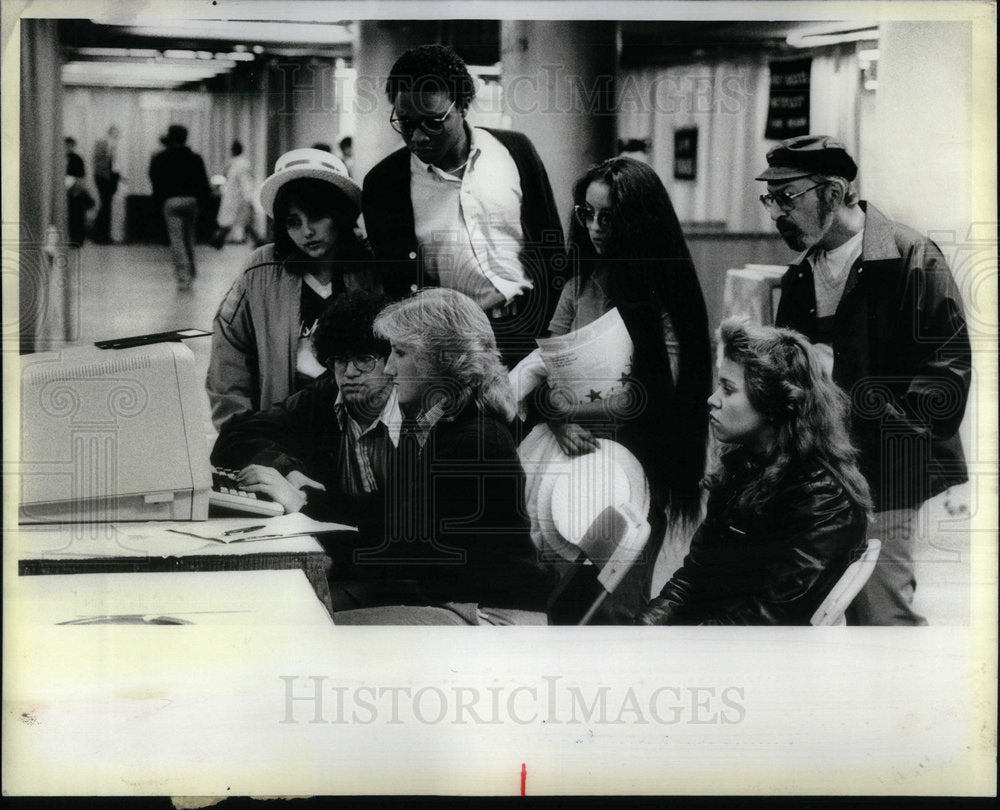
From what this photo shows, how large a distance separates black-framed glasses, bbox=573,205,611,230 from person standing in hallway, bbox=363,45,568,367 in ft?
0.21

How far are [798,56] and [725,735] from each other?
80.3 inches

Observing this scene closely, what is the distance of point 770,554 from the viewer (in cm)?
321

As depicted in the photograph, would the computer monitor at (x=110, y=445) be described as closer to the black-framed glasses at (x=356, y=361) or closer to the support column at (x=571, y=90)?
the black-framed glasses at (x=356, y=361)

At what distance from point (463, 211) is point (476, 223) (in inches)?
2.1

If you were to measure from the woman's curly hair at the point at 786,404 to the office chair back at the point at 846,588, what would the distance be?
219 mm

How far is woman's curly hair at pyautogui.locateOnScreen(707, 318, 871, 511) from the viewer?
10.5ft

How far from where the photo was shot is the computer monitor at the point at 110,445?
10.5 ft

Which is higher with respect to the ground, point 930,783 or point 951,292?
point 951,292

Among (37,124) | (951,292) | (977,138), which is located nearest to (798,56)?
(977,138)

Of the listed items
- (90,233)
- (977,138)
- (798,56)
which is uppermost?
(798,56)

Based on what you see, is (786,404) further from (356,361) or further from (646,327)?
(356,361)

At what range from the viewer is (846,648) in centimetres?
324

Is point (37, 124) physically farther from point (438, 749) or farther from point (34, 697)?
point (438, 749)

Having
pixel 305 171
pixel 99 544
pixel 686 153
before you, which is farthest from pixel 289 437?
pixel 686 153
